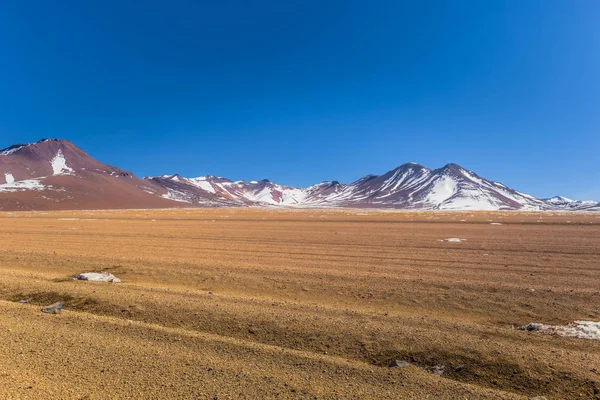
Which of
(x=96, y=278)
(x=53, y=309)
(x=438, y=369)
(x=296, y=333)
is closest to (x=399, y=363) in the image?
(x=438, y=369)

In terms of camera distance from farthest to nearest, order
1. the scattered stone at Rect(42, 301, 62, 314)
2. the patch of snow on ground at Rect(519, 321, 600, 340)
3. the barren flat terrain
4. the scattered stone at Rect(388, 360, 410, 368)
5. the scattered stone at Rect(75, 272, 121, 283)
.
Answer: the scattered stone at Rect(75, 272, 121, 283) < the scattered stone at Rect(42, 301, 62, 314) < the patch of snow on ground at Rect(519, 321, 600, 340) < the scattered stone at Rect(388, 360, 410, 368) < the barren flat terrain

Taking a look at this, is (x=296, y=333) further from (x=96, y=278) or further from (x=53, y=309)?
(x=96, y=278)

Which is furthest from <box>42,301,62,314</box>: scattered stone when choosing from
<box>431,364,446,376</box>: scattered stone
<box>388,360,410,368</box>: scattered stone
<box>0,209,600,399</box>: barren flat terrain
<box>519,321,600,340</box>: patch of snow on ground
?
<box>519,321,600,340</box>: patch of snow on ground

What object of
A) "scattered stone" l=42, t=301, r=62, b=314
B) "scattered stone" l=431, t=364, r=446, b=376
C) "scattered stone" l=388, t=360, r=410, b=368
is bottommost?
"scattered stone" l=431, t=364, r=446, b=376

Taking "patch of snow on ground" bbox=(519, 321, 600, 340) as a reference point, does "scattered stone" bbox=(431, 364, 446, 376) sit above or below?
below

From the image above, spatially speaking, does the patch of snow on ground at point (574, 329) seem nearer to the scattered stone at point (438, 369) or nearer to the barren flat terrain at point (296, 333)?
the barren flat terrain at point (296, 333)

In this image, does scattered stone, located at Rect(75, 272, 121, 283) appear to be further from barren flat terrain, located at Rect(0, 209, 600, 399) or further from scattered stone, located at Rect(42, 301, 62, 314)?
scattered stone, located at Rect(42, 301, 62, 314)

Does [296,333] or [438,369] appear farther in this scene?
[296,333]

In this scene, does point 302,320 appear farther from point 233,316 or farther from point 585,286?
point 585,286

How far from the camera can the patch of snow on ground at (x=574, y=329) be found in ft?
25.4

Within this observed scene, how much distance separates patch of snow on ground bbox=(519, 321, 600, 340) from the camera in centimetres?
773

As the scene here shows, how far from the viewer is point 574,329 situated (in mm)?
8055

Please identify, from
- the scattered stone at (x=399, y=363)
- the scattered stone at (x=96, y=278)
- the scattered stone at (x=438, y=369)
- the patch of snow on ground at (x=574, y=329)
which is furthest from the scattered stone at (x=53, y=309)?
the patch of snow on ground at (x=574, y=329)

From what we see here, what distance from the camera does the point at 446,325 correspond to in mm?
8359
